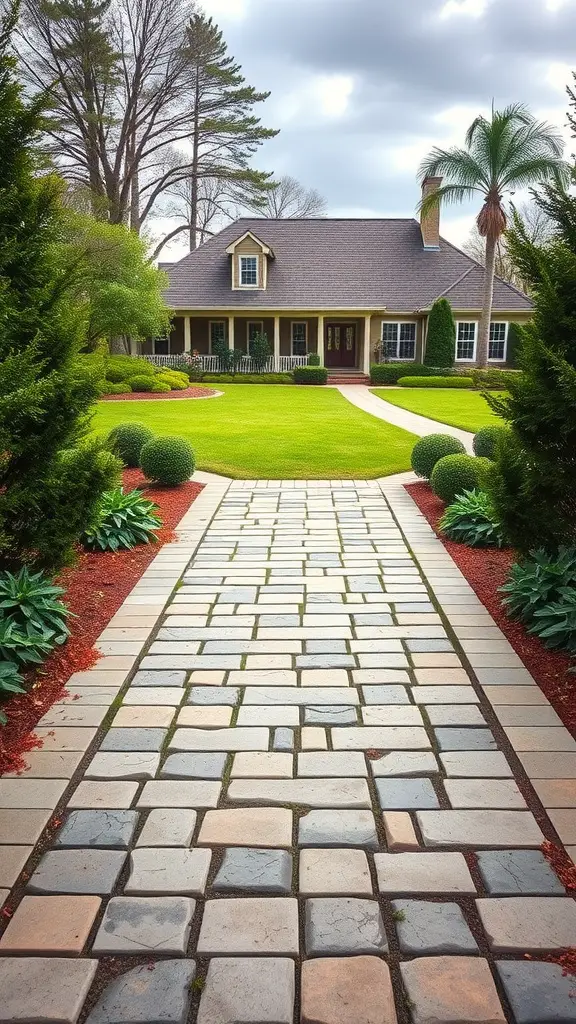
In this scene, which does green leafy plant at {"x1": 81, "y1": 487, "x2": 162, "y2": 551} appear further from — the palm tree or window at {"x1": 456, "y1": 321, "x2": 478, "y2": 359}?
window at {"x1": 456, "y1": 321, "x2": 478, "y2": 359}

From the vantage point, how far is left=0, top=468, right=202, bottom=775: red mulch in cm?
348

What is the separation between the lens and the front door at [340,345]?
3216 cm

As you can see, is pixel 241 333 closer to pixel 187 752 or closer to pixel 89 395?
pixel 89 395

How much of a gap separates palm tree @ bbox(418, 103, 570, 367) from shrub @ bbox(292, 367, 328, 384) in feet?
22.2

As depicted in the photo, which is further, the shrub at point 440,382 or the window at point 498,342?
the window at point 498,342

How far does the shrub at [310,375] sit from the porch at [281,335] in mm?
2630

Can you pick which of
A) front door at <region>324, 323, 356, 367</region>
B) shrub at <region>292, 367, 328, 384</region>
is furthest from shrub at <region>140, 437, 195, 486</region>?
front door at <region>324, 323, 356, 367</region>

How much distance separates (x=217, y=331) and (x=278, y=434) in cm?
1907

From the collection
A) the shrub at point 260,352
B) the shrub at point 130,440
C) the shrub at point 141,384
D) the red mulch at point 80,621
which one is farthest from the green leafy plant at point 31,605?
the shrub at point 260,352

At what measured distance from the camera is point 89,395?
193 inches

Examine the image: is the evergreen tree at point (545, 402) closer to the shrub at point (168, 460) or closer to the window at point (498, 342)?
the shrub at point (168, 460)

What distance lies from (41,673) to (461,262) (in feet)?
104

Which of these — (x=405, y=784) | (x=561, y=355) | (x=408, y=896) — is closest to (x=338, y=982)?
(x=408, y=896)

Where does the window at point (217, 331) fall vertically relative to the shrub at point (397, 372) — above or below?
above
